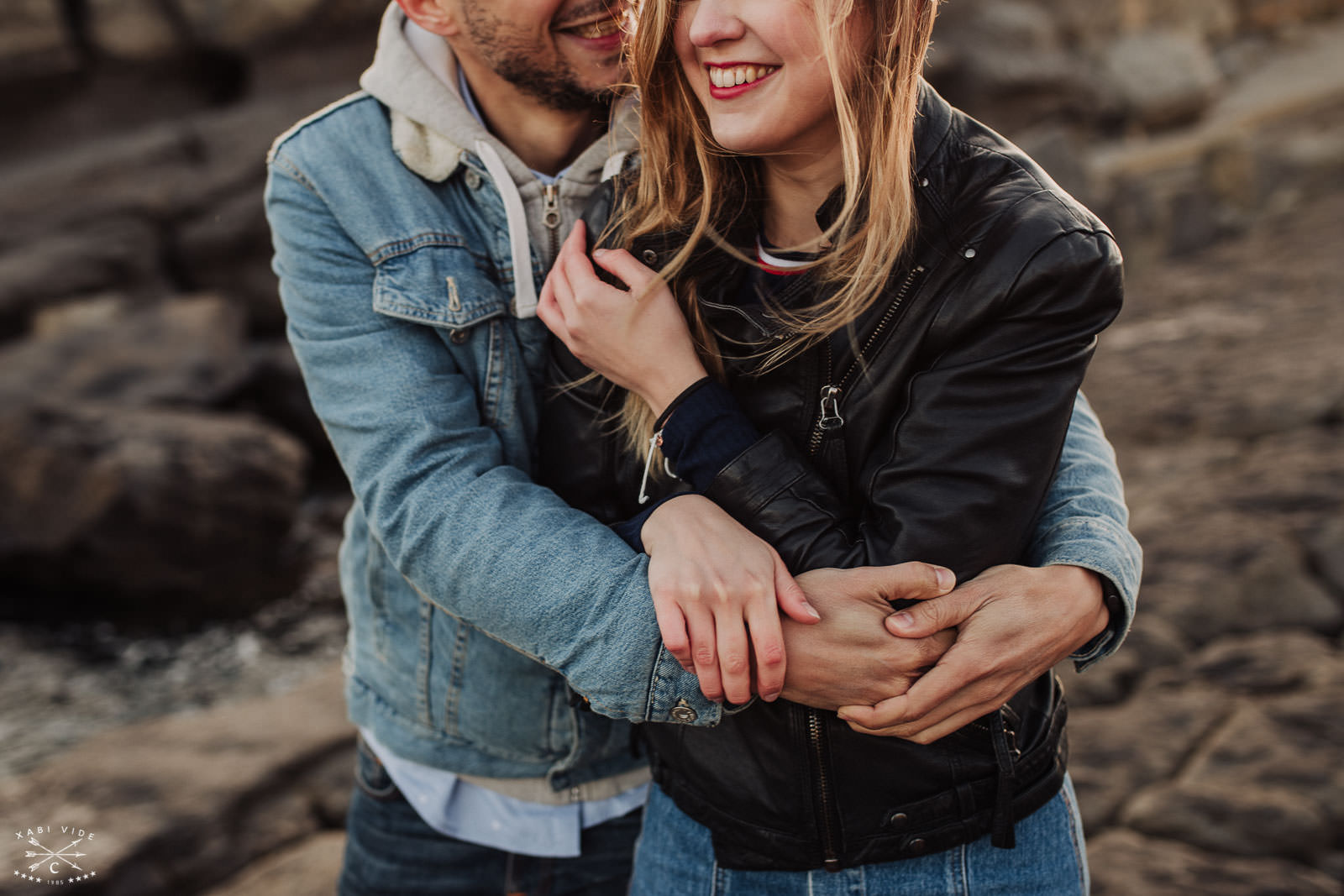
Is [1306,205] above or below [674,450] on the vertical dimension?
below

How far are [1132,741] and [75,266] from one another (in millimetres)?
6513

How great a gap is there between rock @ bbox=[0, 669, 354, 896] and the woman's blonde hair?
1.76 meters

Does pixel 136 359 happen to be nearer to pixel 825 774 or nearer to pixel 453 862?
pixel 453 862

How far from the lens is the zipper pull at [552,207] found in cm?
153

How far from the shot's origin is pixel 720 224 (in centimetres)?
137

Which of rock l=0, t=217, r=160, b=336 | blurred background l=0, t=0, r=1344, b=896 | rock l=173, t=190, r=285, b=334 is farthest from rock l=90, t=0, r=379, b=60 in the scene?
rock l=0, t=217, r=160, b=336

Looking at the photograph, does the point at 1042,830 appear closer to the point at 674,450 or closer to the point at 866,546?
the point at 866,546

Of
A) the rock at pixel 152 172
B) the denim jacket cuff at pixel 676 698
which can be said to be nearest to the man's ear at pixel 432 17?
the denim jacket cuff at pixel 676 698

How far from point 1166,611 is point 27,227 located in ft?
22.5

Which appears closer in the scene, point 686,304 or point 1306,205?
point 686,304

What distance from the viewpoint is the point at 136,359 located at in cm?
604

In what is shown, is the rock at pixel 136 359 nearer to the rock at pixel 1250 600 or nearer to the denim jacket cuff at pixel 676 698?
the rock at pixel 1250 600

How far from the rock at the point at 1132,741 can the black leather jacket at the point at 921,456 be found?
4.31 feet

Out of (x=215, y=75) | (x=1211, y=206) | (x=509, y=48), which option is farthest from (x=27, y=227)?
(x=1211, y=206)
